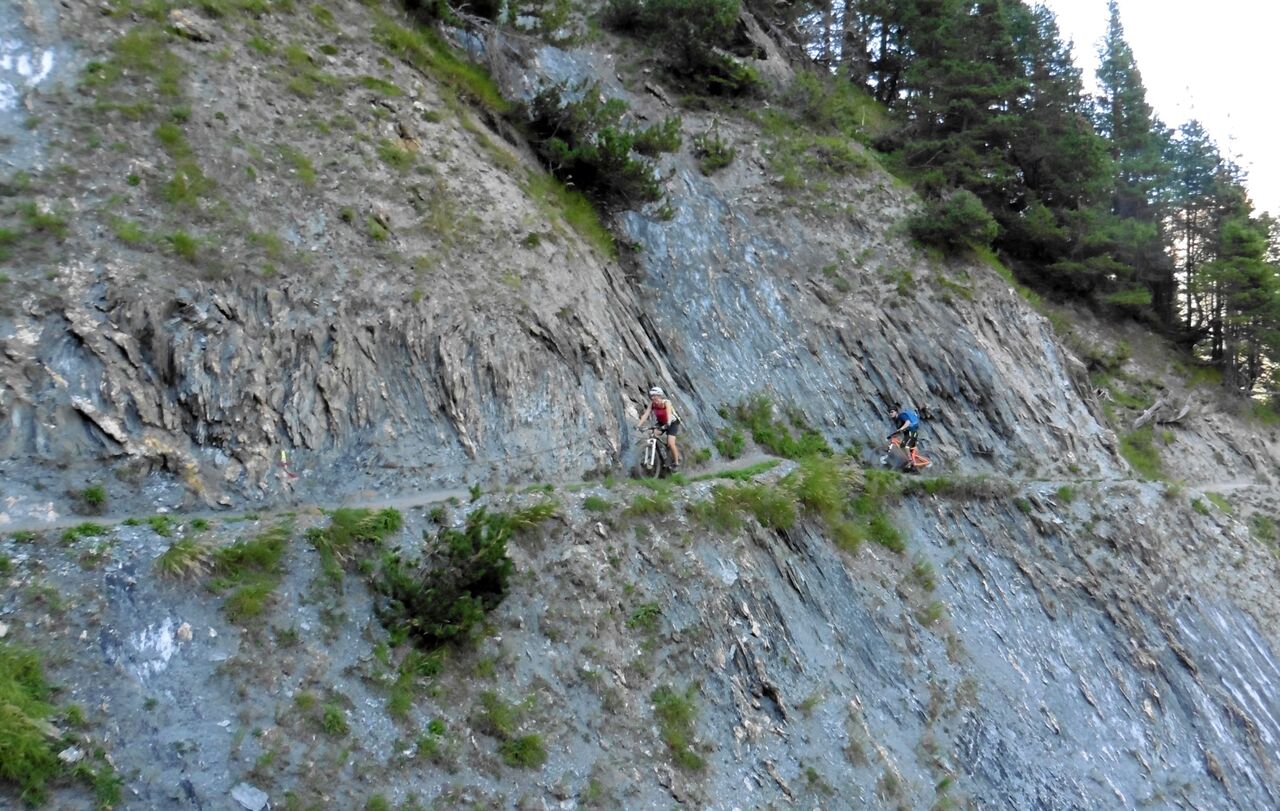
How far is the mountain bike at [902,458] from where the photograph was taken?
18.9 metres

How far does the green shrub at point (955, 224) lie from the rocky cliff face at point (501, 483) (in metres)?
4.60

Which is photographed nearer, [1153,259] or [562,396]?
[562,396]

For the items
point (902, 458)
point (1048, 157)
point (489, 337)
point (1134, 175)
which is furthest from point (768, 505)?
point (1134, 175)

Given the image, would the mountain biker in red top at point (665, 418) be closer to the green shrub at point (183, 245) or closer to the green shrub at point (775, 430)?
the green shrub at point (775, 430)

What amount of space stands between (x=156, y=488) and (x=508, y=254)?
797 cm

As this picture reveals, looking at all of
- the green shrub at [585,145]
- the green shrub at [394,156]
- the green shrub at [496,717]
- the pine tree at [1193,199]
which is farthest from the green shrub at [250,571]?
the pine tree at [1193,199]

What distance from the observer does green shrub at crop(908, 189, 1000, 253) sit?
79.6 feet

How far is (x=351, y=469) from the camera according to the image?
38.4 feet

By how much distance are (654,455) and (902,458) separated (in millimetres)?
7380

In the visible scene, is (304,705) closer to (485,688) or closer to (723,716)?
(485,688)

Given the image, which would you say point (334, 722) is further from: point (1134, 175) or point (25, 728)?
point (1134, 175)

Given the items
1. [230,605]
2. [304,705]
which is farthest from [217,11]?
[304,705]

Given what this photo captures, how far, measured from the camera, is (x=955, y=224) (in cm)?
2434

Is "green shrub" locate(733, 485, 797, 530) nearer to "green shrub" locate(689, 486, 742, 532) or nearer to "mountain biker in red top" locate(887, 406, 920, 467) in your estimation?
"green shrub" locate(689, 486, 742, 532)
